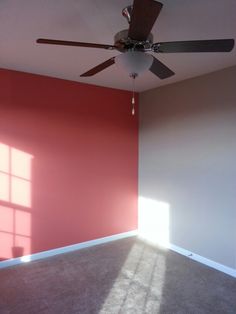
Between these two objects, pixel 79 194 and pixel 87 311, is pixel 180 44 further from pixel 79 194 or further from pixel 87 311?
pixel 79 194

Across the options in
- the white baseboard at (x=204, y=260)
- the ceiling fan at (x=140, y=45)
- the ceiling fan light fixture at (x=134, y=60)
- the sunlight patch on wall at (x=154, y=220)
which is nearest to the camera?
the ceiling fan at (x=140, y=45)

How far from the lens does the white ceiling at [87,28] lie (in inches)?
66.7

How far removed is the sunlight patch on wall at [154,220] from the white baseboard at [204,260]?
19 centimetres

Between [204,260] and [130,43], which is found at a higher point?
[130,43]

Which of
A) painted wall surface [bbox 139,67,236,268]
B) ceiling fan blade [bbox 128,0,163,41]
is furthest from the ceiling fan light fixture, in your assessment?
painted wall surface [bbox 139,67,236,268]

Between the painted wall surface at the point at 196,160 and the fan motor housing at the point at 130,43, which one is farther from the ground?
the fan motor housing at the point at 130,43

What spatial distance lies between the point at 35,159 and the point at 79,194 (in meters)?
0.79

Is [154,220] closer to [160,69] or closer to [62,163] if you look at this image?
[62,163]

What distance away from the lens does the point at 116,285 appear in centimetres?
273

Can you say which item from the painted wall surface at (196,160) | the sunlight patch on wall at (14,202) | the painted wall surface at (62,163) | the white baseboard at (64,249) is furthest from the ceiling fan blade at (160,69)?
the white baseboard at (64,249)

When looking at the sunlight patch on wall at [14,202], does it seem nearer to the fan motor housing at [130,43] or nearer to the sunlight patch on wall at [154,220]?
the sunlight patch on wall at [154,220]

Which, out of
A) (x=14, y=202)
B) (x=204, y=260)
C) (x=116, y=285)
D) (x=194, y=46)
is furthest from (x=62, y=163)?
(x=194, y=46)

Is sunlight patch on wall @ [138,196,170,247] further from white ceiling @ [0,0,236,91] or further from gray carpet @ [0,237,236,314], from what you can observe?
white ceiling @ [0,0,236,91]

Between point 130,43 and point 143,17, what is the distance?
0.96 ft
